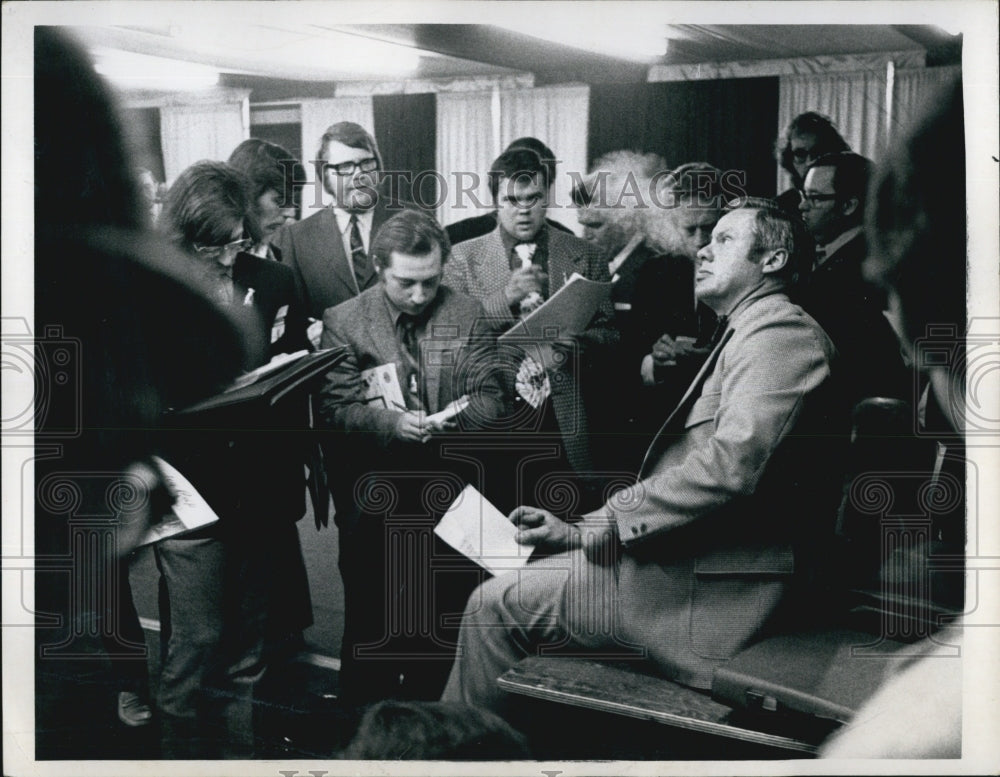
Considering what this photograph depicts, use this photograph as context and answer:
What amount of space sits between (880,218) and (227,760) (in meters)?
2.96

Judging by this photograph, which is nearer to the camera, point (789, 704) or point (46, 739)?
point (789, 704)

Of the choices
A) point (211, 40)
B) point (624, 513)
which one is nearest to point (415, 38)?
point (211, 40)

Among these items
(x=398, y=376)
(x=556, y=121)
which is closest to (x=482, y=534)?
(x=398, y=376)

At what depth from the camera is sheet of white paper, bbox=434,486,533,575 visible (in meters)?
3.98

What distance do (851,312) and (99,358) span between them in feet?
8.57

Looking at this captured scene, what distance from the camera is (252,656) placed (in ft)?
13.3

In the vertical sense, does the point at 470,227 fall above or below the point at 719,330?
above

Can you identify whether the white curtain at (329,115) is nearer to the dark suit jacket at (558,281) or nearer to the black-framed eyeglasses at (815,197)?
the dark suit jacket at (558,281)

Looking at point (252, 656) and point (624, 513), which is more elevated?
point (624, 513)

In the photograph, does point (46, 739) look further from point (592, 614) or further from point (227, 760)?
point (592, 614)

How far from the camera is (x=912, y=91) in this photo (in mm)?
3926

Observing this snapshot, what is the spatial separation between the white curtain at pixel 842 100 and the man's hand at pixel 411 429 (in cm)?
150

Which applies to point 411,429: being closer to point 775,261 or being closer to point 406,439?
point 406,439

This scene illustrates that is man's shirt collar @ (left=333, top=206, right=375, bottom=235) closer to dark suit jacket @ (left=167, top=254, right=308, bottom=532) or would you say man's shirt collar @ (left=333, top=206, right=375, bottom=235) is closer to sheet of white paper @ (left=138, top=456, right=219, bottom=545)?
dark suit jacket @ (left=167, top=254, right=308, bottom=532)
